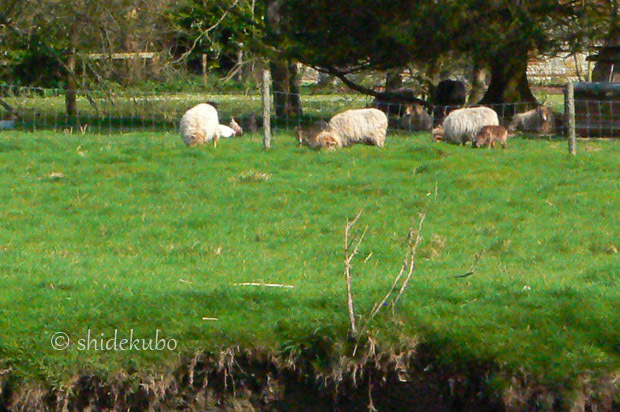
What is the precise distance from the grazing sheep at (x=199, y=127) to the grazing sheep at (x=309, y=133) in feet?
4.79

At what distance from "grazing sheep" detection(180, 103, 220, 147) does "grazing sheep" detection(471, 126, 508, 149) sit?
4469 mm

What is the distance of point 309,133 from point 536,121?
5454mm

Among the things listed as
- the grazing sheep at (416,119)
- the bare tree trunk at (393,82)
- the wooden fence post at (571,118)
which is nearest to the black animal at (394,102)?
the grazing sheep at (416,119)

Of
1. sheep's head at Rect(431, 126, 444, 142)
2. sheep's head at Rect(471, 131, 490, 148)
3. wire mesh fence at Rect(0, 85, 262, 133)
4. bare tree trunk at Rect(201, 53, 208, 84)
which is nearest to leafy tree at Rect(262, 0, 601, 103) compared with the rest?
sheep's head at Rect(431, 126, 444, 142)

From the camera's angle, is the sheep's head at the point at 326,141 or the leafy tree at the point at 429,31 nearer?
the sheep's head at the point at 326,141

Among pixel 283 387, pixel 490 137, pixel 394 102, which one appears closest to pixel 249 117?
pixel 394 102

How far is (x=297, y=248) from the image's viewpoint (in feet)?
31.6

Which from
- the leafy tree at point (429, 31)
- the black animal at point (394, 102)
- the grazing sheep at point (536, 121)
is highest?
the leafy tree at point (429, 31)

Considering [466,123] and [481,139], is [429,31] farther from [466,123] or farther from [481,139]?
[481,139]

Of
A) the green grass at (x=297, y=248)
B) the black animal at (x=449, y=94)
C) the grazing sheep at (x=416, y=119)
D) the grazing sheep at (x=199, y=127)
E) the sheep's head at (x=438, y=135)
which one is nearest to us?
the green grass at (x=297, y=248)

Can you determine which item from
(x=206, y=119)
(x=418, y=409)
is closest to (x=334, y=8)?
(x=206, y=119)

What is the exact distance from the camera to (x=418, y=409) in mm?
6941

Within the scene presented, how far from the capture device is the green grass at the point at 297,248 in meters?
6.98

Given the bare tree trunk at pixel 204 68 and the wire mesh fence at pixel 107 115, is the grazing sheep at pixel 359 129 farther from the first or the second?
the bare tree trunk at pixel 204 68
